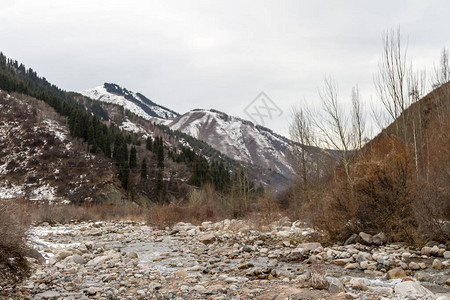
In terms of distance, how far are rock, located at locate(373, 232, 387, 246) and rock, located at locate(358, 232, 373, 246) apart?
3.9 inches

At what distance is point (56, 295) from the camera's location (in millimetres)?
6098

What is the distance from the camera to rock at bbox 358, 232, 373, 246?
8484 mm

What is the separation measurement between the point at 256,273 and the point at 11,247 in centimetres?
482

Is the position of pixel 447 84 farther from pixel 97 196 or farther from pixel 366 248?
pixel 97 196

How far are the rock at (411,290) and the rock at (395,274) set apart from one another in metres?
1.07

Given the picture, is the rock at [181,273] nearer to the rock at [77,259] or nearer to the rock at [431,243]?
the rock at [77,259]

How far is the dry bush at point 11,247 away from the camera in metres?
5.66

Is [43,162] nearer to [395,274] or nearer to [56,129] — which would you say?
[56,129]

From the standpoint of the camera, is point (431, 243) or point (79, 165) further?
point (79, 165)

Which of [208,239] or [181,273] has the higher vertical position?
[181,273]

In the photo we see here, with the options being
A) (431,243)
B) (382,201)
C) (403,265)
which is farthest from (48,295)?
(382,201)

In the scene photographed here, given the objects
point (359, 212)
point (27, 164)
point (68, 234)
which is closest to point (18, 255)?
point (359, 212)

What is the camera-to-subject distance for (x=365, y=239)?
8.51 metres

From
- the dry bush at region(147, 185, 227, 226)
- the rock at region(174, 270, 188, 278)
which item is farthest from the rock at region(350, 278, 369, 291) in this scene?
the dry bush at region(147, 185, 227, 226)
